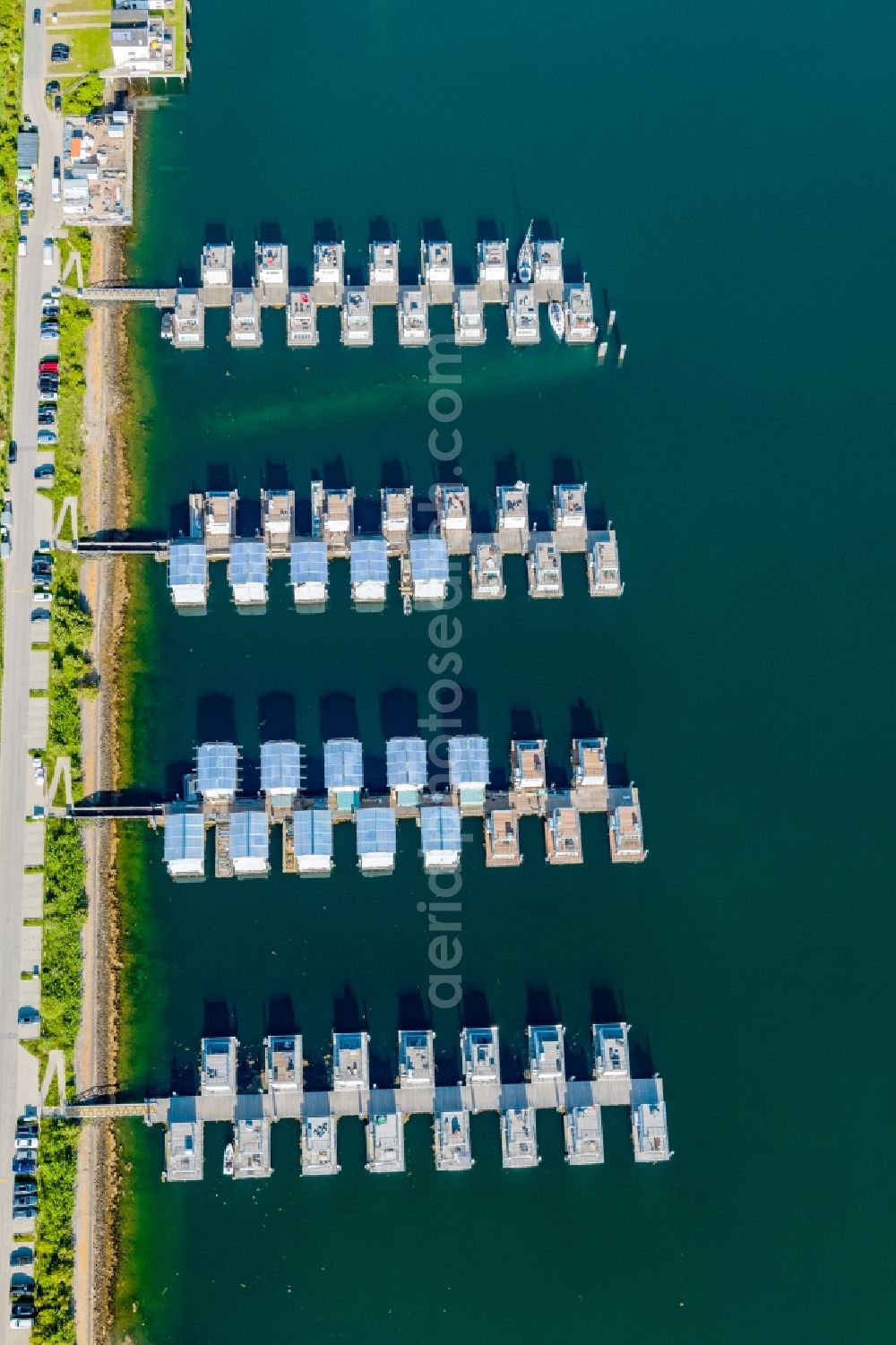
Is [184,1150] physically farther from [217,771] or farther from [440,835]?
[440,835]

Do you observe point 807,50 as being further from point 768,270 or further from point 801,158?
point 768,270

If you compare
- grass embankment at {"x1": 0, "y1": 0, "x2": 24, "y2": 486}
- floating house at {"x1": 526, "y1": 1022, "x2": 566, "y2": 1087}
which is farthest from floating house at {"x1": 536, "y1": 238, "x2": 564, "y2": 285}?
floating house at {"x1": 526, "y1": 1022, "x2": 566, "y2": 1087}

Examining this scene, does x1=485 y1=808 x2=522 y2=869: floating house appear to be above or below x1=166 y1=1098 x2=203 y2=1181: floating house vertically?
above

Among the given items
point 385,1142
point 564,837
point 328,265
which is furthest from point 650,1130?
point 328,265

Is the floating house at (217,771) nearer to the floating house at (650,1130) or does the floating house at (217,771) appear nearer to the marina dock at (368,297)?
the marina dock at (368,297)

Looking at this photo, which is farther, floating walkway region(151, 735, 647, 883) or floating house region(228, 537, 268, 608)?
floating house region(228, 537, 268, 608)

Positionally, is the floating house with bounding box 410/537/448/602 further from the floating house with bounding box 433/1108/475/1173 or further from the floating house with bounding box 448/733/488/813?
the floating house with bounding box 433/1108/475/1173

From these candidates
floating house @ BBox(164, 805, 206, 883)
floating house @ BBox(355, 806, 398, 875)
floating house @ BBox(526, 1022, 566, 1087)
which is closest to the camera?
floating house @ BBox(526, 1022, 566, 1087)
